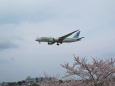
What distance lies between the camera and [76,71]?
9078 millimetres

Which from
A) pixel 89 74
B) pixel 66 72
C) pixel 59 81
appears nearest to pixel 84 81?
pixel 89 74

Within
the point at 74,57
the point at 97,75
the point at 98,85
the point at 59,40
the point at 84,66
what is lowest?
the point at 98,85

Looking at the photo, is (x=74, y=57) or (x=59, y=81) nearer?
(x=74, y=57)

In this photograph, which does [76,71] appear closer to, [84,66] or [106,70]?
[84,66]

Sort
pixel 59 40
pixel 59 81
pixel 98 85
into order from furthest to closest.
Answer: pixel 59 40
pixel 59 81
pixel 98 85

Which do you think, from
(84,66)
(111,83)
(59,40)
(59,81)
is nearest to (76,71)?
(84,66)

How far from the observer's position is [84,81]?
29.7 ft

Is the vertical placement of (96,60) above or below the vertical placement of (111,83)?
above

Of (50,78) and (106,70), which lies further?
(50,78)

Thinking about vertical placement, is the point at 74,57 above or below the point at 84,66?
above

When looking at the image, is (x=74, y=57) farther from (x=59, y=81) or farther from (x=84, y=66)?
(x=59, y=81)

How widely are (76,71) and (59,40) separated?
27214mm

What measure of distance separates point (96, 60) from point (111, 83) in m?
1.62

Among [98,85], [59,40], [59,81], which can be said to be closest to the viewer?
[98,85]
